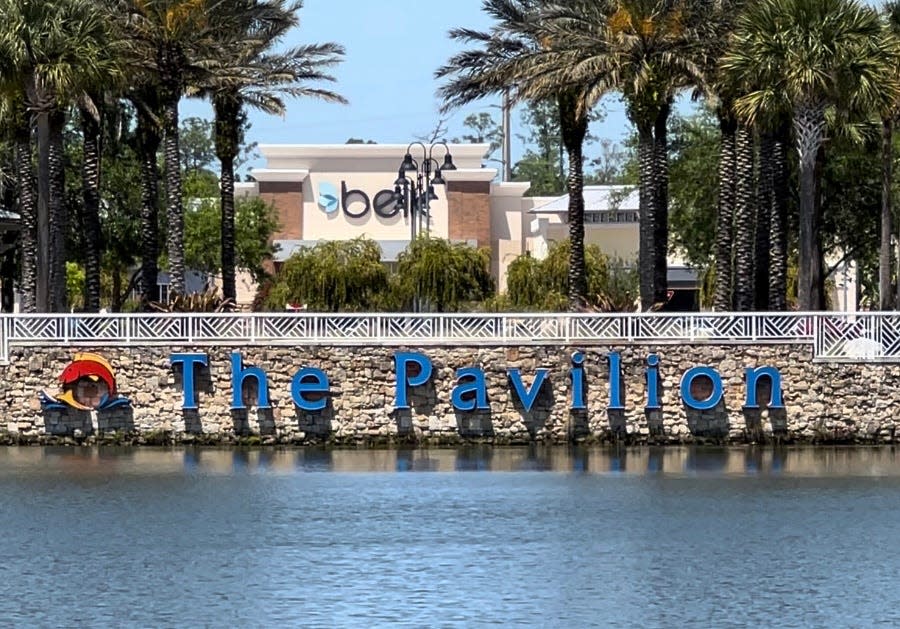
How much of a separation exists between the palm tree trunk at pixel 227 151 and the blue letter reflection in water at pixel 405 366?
403 inches

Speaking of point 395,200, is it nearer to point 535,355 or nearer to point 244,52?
point 244,52

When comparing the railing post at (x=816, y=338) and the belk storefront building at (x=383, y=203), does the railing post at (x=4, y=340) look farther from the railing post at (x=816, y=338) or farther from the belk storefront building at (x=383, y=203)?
the belk storefront building at (x=383, y=203)

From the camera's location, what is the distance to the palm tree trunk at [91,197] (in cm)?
4838

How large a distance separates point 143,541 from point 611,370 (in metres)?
13.2

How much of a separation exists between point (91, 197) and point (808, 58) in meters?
18.2

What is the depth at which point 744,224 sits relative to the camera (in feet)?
145

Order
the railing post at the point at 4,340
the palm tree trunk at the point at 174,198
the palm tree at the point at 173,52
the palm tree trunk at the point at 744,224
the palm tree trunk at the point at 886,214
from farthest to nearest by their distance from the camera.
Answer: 1. the palm tree trunk at the point at 886,214
2. the palm tree trunk at the point at 174,198
3. the palm tree at the point at 173,52
4. the palm tree trunk at the point at 744,224
5. the railing post at the point at 4,340

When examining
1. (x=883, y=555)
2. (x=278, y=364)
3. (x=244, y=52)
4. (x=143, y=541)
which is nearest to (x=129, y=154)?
(x=244, y=52)

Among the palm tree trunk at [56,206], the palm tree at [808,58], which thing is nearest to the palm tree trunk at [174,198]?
the palm tree trunk at [56,206]

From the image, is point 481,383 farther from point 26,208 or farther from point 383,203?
point 383,203

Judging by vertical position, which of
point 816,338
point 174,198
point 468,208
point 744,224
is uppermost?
point 468,208

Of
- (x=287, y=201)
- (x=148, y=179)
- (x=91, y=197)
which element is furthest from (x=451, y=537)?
(x=287, y=201)

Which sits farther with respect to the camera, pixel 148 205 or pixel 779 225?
pixel 148 205

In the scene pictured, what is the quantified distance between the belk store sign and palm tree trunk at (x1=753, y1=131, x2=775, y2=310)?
622 cm
